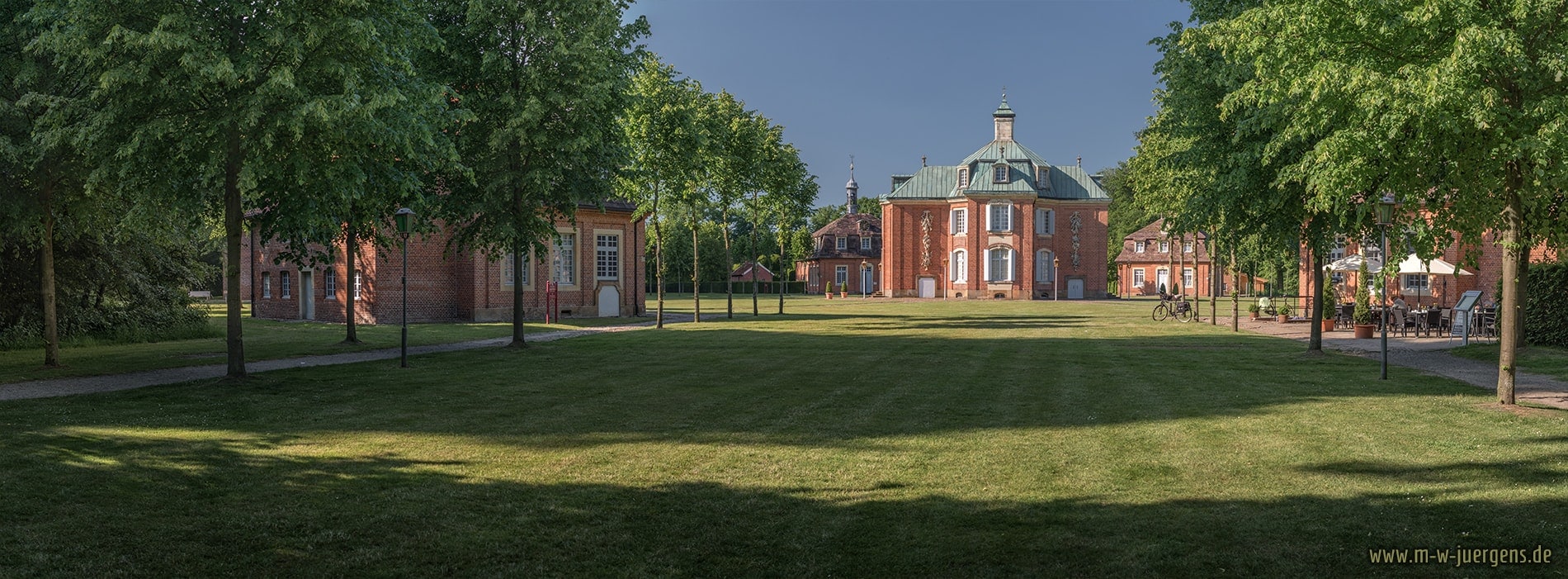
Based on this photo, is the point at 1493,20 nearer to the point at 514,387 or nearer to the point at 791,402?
the point at 791,402

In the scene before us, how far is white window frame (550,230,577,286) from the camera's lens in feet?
132

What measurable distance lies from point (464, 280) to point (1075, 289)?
178ft

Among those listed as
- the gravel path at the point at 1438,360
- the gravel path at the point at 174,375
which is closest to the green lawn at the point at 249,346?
the gravel path at the point at 174,375

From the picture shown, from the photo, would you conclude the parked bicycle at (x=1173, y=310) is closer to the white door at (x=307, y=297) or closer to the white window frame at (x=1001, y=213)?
the white window frame at (x=1001, y=213)

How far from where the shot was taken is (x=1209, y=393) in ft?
48.5

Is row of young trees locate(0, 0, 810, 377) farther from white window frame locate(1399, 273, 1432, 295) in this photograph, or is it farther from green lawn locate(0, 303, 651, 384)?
white window frame locate(1399, 273, 1432, 295)

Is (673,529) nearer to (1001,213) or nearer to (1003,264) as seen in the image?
(1001,213)

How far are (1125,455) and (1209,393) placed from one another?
228 inches

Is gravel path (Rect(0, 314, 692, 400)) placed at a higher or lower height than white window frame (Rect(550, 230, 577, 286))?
lower

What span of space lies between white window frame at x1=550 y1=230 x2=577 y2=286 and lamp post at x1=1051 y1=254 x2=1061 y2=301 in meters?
45.0

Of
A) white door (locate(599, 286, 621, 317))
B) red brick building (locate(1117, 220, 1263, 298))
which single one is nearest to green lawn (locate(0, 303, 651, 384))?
white door (locate(599, 286, 621, 317))

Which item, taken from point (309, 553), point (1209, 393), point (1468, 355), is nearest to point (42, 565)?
point (309, 553)

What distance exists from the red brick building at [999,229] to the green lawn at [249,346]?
4580 cm

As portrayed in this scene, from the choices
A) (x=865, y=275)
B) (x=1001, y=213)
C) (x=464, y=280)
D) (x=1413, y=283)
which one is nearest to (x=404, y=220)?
(x=464, y=280)
